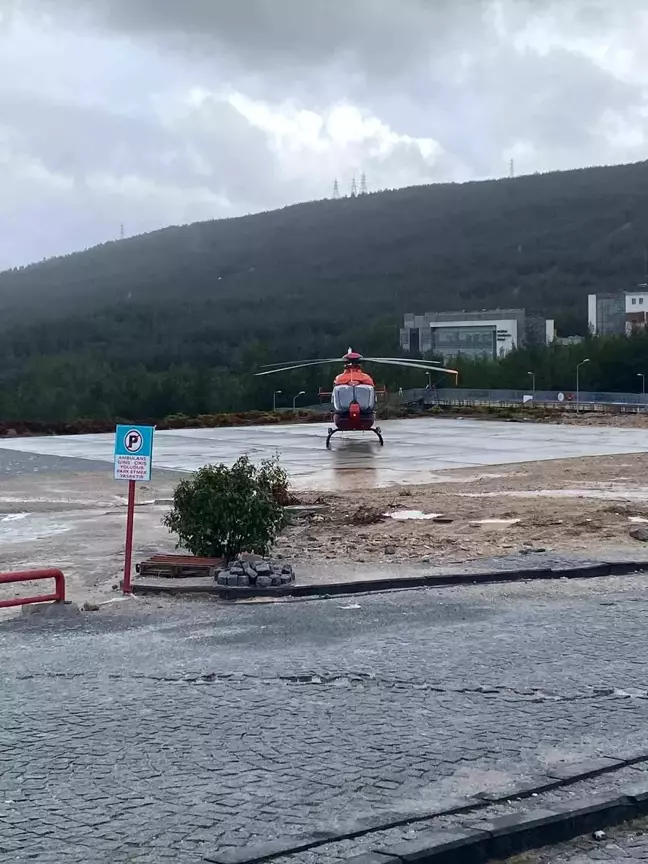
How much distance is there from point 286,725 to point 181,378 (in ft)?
305

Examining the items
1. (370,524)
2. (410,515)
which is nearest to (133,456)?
(370,524)

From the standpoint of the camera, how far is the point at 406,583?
1242 cm

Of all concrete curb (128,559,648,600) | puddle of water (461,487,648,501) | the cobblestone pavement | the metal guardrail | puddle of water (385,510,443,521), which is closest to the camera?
the cobblestone pavement

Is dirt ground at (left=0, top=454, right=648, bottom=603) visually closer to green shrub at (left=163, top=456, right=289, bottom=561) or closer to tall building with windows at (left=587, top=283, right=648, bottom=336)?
green shrub at (left=163, top=456, right=289, bottom=561)

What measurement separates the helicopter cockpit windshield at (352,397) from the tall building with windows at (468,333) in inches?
3844

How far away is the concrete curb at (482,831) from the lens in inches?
197

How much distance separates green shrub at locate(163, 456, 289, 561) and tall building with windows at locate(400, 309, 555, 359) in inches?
4820

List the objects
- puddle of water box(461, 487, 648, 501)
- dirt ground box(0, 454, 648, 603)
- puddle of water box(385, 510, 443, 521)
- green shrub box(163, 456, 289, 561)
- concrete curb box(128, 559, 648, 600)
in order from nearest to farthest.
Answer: concrete curb box(128, 559, 648, 600)
green shrub box(163, 456, 289, 561)
dirt ground box(0, 454, 648, 603)
puddle of water box(385, 510, 443, 521)
puddle of water box(461, 487, 648, 501)

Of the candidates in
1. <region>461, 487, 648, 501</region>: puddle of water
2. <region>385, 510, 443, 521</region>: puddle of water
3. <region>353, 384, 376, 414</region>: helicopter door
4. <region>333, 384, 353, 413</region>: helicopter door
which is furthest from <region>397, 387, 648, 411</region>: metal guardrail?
<region>385, 510, 443, 521</region>: puddle of water

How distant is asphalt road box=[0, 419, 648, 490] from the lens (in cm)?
2984

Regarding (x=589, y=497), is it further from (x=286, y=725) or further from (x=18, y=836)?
(x=18, y=836)

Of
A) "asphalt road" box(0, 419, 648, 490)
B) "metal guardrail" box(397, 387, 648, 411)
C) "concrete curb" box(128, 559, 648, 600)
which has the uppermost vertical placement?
"metal guardrail" box(397, 387, 648, 411)

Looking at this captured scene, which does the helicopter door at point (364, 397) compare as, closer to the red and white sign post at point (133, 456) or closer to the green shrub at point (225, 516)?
the green shrub at point (225, 516)

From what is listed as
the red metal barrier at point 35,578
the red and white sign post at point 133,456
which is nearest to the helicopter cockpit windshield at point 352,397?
the red and white sign post at point 133,456
